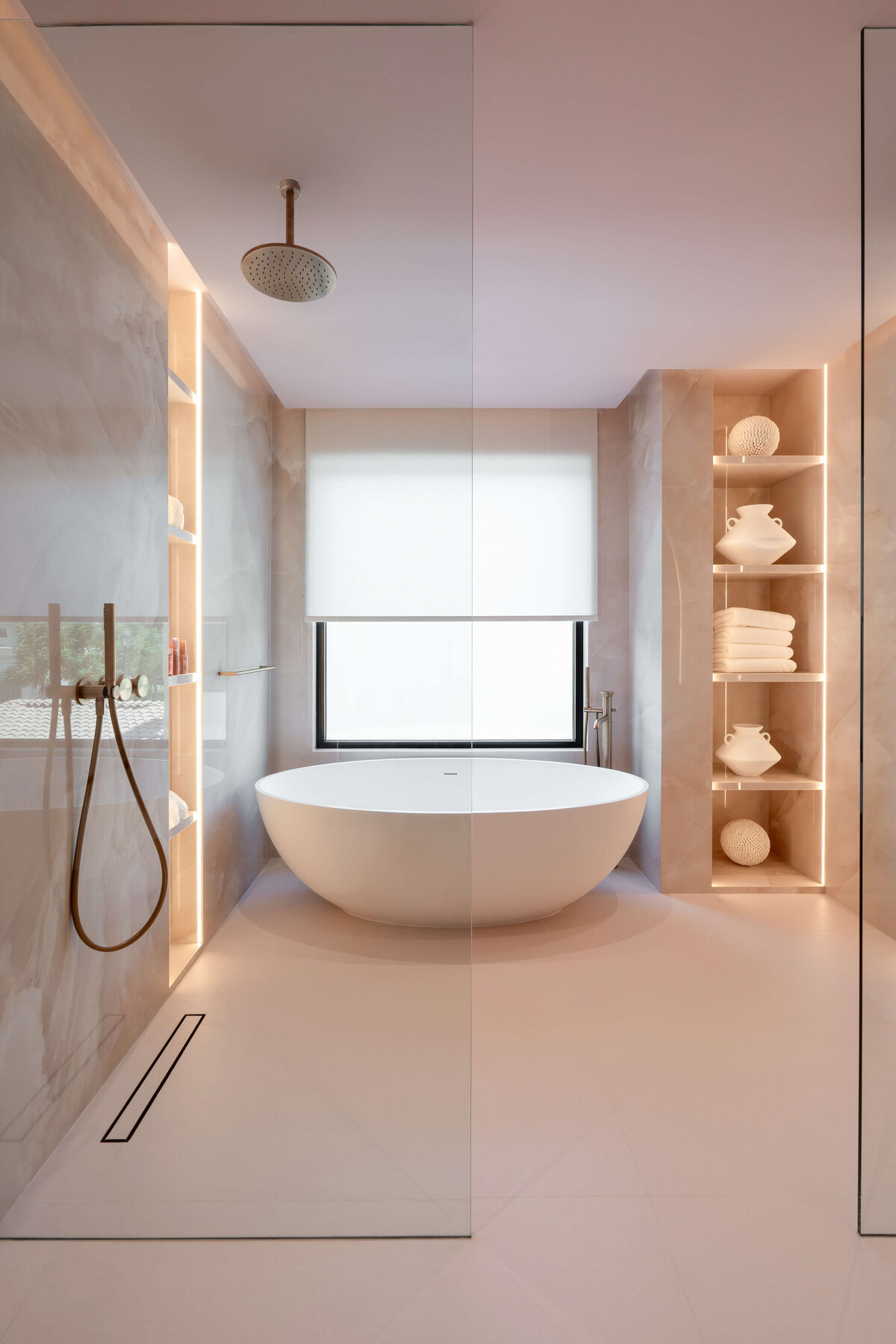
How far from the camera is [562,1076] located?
79.4 inches

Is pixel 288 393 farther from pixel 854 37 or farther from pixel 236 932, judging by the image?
pixel 854 37

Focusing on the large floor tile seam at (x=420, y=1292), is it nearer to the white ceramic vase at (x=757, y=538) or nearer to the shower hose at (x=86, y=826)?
the shower hose at (x=86, y=826)

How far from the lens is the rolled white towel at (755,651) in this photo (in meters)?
3.63

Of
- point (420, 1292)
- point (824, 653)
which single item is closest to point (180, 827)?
point (420, 1292)

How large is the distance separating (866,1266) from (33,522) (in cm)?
223

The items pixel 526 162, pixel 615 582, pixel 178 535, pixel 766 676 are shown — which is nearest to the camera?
pixel 178 535

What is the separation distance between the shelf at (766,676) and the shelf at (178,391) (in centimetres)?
298

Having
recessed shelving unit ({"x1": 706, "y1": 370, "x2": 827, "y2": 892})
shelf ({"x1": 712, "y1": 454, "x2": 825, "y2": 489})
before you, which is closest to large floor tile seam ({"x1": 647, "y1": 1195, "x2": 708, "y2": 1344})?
recessed shelving unit ({"x1": 706, "y1": 370, "x2": 827, "y2": 892})

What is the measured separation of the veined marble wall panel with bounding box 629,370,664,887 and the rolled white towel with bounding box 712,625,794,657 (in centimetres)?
35

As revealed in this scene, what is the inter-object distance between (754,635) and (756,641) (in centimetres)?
3

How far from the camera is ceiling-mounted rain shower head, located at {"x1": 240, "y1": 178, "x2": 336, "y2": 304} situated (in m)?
1.38

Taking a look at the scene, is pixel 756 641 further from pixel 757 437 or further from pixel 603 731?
pixel 757 437

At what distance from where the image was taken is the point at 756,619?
3629 mm

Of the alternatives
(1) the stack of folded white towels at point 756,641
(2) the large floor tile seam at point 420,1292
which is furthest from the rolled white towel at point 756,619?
(2) the large floor tile seam at point 420,1292
